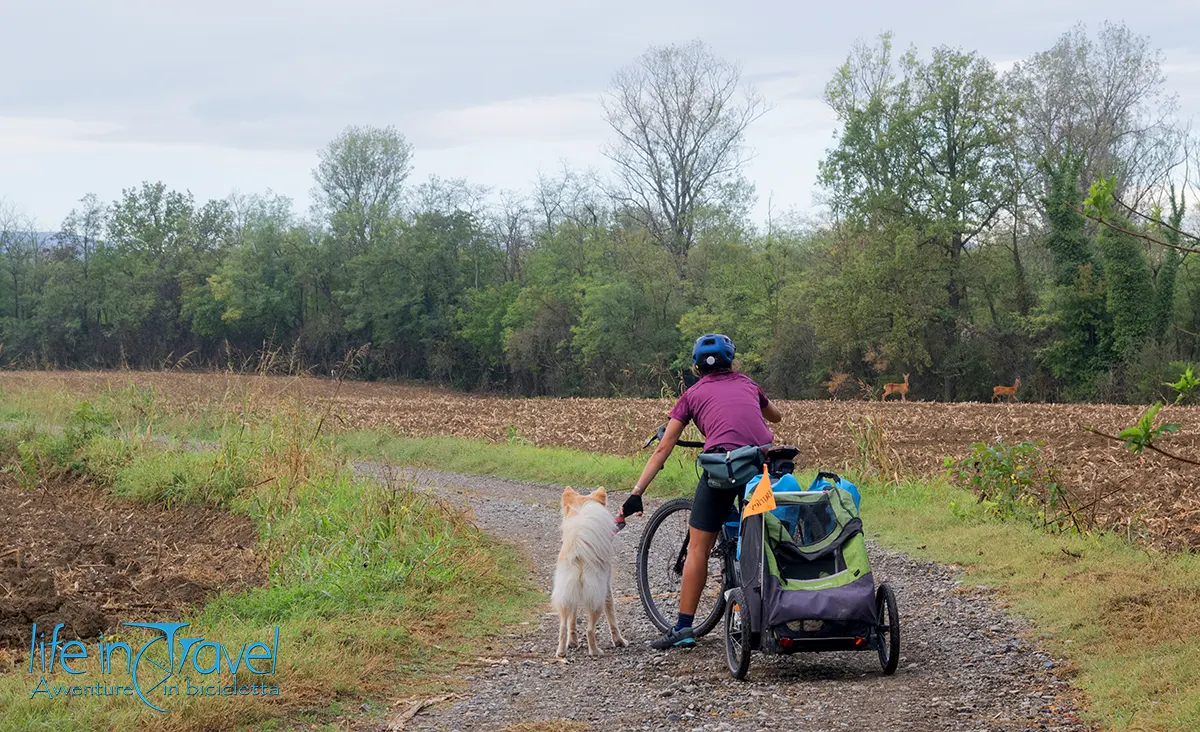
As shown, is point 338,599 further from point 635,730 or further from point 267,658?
point 635,730

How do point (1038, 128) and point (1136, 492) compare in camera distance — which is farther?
point (1038, 128)

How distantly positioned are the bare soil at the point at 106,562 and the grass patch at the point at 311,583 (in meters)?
0.34

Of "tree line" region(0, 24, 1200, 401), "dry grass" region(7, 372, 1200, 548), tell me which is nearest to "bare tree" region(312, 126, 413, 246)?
"tree line" region(0, 24, 1200, 401)

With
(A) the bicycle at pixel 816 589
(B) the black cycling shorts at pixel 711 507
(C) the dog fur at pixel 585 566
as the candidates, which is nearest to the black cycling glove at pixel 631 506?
(C) the dog fur at pixel 585 566

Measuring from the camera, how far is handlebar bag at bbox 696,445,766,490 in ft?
21.2

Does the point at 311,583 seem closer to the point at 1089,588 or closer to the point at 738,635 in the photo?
the point at 738,635

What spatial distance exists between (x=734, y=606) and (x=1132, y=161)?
50.7 m

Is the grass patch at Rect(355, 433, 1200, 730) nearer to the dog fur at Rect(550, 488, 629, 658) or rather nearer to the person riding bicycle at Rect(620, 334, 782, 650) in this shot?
the person riding bicycle at Rect(620, 334, 782, 650)

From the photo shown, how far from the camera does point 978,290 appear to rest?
47.8m

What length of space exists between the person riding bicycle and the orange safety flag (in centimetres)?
56

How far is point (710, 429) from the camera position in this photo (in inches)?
268

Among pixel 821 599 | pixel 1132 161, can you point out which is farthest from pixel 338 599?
pixel 1132 161

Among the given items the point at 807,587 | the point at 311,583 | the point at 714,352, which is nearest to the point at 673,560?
the point at 714,352

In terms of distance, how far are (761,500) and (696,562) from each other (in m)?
1.04
